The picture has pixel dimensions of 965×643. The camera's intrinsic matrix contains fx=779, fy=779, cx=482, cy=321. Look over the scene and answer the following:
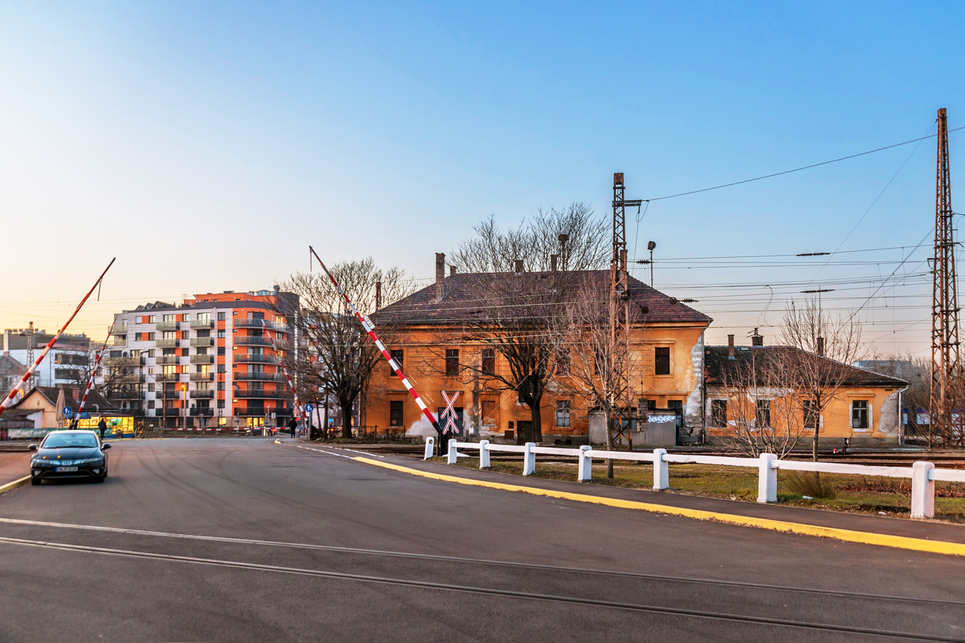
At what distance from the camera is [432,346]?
180 ft

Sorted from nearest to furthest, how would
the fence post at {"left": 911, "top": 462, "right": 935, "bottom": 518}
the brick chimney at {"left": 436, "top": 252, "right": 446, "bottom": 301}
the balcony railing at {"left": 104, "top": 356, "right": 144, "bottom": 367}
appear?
the fence post at {"left": 911, "top": 462, "right": 935, "bottom": 518}, the brick chimney at {"left": 436, "top": 252, "right": 446, "bottom": 301}, the balcony railing at {"left": 104, "top": 356, "right": 144, "bottom": 367}

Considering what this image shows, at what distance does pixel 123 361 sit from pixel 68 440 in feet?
338

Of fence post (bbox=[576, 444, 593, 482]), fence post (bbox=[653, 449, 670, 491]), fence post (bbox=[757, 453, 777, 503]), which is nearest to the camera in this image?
fence post (bbox=[757, 453, 777, 503])

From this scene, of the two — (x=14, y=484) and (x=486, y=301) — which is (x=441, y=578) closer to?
(x=14, y=484)

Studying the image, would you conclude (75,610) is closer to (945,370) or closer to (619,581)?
(619,581)

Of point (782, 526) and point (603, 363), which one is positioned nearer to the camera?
point (782, 526)

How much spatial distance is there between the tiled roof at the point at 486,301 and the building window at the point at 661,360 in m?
2.04

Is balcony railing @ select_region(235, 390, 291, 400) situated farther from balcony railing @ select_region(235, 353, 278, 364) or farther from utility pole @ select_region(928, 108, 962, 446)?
utility pole @ select_region(928, 108, 962, 446)

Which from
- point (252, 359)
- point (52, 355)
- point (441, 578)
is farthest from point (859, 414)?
point (52, 355)

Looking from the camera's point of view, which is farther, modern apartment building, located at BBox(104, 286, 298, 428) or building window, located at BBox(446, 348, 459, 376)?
modern apartment building, located at BBox(104, 286, 298, 428)

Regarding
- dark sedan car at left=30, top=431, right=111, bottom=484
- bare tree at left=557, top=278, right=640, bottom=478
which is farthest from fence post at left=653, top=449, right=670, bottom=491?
dark sedan car at left=30, top=431, right=111, bottom=484

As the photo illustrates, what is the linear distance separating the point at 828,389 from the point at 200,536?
22220 millimetres

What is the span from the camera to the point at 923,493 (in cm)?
1202

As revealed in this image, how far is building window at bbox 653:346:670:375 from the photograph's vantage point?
178ft
